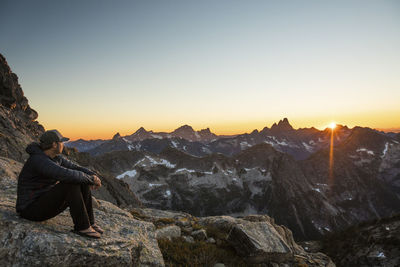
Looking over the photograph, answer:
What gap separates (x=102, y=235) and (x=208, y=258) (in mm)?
5688

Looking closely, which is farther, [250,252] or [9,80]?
[9,80]

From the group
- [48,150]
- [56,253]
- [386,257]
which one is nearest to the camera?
[56,253]

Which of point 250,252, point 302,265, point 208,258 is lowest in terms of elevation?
point 302,265

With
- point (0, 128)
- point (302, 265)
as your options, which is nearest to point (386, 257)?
point (302, 265)

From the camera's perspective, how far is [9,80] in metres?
73.4

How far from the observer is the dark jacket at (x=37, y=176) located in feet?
19.6

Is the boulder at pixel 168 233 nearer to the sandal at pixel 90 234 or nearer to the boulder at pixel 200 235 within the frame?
the boulder at pixel 200 235

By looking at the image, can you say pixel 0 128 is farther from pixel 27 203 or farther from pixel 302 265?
pixel 302 265

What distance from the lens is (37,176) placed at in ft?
20.2

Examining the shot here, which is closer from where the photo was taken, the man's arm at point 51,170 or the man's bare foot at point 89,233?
the man's arm at point 51,170

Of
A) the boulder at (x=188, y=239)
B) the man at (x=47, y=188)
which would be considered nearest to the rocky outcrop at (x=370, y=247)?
the boulder at (x=188, y=239)

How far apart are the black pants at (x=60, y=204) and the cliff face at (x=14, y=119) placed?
133ft

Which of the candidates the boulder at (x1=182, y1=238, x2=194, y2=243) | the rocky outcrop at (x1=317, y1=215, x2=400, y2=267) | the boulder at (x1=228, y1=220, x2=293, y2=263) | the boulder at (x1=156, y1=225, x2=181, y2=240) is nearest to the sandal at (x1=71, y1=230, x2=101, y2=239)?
the boulder at (x1=156, y1=225, x2=181, y2=240)

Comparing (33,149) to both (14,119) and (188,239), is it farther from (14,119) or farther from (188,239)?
(14,119)
